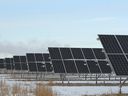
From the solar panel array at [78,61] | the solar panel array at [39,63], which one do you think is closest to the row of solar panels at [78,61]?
the solar panel array at [78,61]

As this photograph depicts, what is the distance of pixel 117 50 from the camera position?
84.1 ft

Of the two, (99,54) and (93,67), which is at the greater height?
(99,54)

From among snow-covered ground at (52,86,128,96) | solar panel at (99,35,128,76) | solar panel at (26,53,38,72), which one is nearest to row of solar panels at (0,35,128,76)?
solar panel at (99,35,128,76)

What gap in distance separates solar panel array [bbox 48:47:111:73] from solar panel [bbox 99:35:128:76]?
8.54 meters

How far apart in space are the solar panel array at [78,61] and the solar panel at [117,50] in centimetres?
854

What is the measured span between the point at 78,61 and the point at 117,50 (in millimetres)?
→ 12471

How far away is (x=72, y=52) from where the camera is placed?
39844 millimetres

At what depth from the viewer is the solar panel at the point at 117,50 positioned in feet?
76.6

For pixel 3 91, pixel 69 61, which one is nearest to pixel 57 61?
pixel 69 61

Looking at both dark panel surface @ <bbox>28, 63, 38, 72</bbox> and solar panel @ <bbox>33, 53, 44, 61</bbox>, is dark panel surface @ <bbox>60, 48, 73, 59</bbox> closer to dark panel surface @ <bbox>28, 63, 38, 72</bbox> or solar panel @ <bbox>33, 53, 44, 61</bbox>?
dark panel surface @ <bbox>28, 63, 38, 72</bbox>

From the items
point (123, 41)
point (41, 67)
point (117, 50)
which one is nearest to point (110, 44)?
point (117, 50)

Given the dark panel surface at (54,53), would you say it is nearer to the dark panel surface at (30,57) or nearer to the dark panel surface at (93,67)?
the dark panel surface at (93,67)

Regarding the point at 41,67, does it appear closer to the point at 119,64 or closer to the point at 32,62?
the point at 32,62

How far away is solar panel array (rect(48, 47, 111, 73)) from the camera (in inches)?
1425
